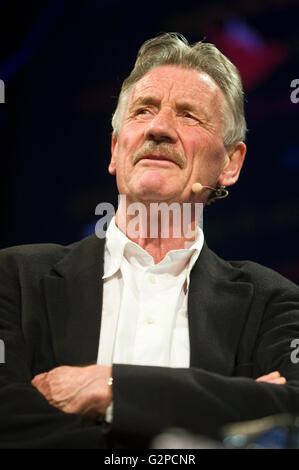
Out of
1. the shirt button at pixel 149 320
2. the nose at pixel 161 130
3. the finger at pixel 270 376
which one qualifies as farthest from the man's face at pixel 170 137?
the finger at pixel 270 376

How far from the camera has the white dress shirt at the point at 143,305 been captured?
193cm

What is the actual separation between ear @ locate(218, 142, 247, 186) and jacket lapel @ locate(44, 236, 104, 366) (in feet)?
2.11

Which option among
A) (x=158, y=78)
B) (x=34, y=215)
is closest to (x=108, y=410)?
(x=158, y=78)

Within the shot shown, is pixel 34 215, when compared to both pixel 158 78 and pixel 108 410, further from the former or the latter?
pixel 108 410

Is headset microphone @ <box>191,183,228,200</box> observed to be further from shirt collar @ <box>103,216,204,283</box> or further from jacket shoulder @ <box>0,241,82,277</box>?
jacket shoulder @ <box>0,241,82,277</box>

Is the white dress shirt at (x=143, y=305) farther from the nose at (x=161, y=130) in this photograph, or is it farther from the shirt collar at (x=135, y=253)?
the nose at (x=161, y=130)

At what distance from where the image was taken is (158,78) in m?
2.38

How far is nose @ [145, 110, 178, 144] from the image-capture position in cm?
224

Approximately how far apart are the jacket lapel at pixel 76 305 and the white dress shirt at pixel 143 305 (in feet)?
0.16

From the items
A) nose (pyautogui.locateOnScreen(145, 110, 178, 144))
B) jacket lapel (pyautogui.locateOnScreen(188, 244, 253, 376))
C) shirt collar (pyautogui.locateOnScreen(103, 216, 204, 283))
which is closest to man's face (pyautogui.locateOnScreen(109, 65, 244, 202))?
nose (pyautogui.locateOnScreen(145, 110, 178, 144))

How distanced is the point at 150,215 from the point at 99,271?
12.7 inches

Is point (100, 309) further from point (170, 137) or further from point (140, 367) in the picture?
point (170, 137)

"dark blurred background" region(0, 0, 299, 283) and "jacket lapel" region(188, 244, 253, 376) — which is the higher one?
"dark blurred background" region(0, 0, 299, 283)

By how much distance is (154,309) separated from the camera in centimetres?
203
